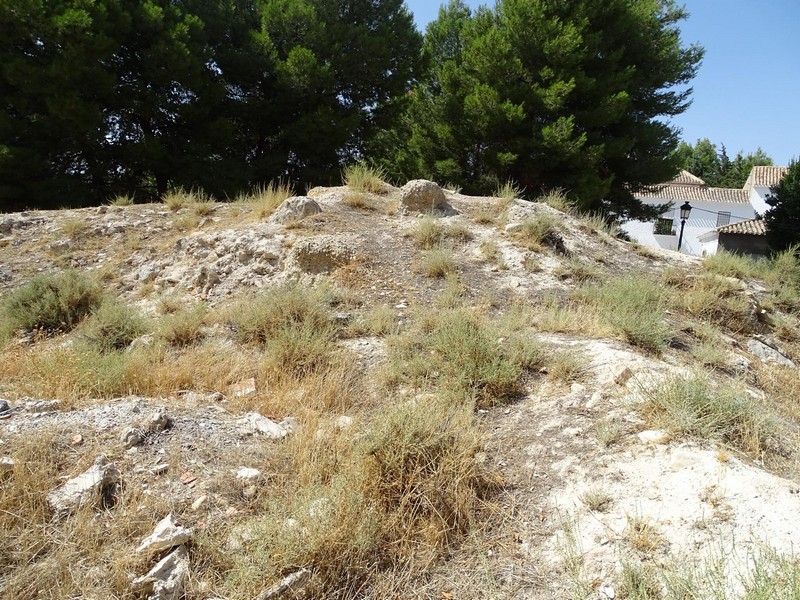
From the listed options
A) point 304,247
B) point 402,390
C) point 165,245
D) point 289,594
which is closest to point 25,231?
point 165,245

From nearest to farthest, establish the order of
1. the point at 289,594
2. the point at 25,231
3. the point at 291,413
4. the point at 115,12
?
the point at 289,594
the point at 291,413
the point at 25,231
the point at 115,12

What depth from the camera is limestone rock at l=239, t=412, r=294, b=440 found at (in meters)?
2.65

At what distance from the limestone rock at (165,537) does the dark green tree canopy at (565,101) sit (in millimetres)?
10841

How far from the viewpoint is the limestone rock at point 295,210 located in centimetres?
636

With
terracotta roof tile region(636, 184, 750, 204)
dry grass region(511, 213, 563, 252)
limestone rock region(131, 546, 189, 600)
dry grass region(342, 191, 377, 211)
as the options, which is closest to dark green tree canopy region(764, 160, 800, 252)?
dry grass region(511, 213, 563, 252)

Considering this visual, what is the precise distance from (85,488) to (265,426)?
90 cm

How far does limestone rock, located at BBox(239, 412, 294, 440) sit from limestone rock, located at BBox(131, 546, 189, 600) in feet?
2.74

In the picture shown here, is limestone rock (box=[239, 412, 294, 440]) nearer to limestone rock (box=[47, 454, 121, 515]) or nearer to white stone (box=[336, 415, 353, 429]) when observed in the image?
white stone (box=[336, 415, 353, 429])

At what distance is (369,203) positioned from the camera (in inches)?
283

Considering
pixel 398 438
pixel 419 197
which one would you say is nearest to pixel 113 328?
pixel 398 438

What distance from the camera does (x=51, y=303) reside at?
15.6ft

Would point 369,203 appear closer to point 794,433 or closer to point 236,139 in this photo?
point 794,433

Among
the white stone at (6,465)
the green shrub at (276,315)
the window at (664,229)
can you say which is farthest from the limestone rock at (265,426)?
the window at (664,229)

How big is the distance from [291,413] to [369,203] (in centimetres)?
477
